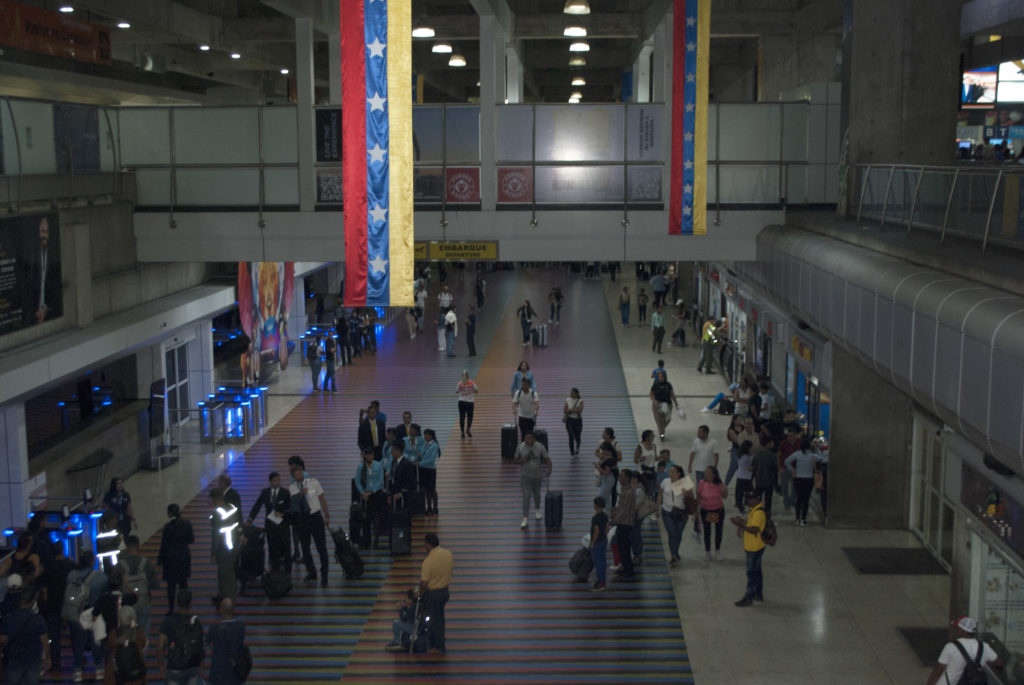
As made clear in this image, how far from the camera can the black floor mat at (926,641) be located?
11.1 m

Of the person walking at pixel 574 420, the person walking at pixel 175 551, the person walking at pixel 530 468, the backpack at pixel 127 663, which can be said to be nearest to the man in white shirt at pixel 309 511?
the person walking at pixel 175 551

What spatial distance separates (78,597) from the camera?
35.7 feet

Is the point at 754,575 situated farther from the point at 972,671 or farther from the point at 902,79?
the point at 902,79

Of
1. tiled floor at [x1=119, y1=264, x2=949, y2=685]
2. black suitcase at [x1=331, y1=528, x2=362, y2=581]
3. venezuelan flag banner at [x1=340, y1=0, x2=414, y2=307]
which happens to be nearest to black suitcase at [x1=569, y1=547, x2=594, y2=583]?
tiled floor at [x1=119, y1=264, x2=949, y2=685]

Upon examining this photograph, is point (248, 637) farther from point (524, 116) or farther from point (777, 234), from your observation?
point (524, 116)

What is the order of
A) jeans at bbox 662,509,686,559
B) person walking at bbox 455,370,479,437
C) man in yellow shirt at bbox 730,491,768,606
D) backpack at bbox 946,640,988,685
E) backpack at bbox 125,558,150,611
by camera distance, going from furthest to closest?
1. person walking at bbox 455,370,479,437
2. jeans at bbox 662,509,686,559
3. man in yellow shirt at bbox 730,491,768,606
4. backpack at bbox 125,558,150,611
5. backpack at bbox 946,640,988,685

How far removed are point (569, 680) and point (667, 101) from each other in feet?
38.9

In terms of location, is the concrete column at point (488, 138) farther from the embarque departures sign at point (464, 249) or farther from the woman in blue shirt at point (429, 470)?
the woman in blue shirt at point (429, 470)

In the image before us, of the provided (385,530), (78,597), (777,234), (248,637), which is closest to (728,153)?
(777,234)

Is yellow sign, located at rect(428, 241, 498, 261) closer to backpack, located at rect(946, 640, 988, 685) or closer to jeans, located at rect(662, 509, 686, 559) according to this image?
jeans, located at rect(662, 509, 686, 559)

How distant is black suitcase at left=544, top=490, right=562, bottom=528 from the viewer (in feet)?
50.6

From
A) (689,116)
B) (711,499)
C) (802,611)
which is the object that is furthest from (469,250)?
(802,611)

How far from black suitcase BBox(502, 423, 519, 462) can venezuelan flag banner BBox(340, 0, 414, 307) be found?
5624 mm

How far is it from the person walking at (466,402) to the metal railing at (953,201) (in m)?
8.35
